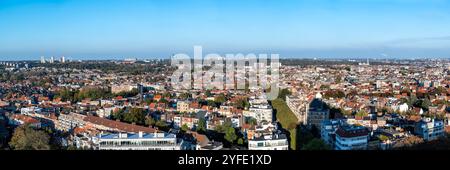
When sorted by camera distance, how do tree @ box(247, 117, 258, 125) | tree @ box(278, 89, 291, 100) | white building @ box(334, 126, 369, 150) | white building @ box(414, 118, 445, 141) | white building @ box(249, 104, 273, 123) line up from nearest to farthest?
white building @ box(334, 126, 369, 150)
white building @ box(414, 118, 445, 141)
tree @ box(247, 117, 258, 125)
white building @ box(249, 104, 273, 123)
tree @ box(278, 89, 291, 100)

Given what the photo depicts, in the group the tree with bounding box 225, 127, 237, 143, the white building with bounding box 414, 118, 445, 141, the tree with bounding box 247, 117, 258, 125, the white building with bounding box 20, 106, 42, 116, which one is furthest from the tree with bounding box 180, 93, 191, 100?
the white building with bounding box 414, 118, 445, 141

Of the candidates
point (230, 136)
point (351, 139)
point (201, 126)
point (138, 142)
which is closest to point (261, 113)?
point (201, 126)

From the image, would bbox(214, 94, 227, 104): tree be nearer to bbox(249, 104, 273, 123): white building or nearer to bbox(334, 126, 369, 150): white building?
bbox(249, 104, 273, 123): white building

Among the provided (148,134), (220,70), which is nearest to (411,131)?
(148,134)

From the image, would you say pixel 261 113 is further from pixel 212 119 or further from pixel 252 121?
pixel 212 119

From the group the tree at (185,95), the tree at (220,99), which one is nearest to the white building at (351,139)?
the tree at (220,99)
